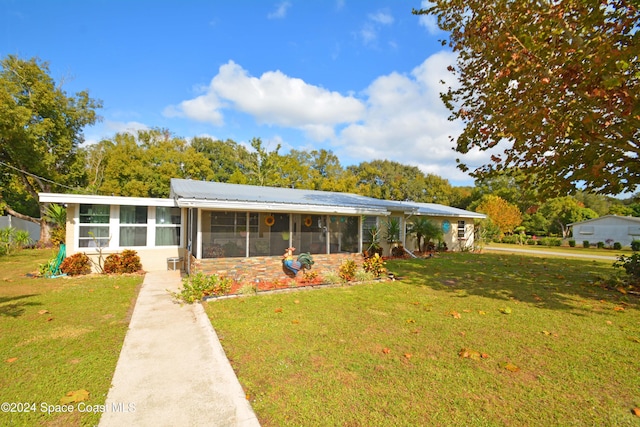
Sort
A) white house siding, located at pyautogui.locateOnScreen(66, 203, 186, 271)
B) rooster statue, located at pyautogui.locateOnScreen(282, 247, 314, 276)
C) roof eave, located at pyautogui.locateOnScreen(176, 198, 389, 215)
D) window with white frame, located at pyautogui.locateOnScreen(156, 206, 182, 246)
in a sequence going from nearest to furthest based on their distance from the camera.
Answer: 1. roof eave, located at pyautogui.locateOnScreen(176, 198, 389, 215)
2. rooster statue, located at pyautogui.locateOnScreen(282, 247, 314, 276)
3. white house siding, located at pyautogui.locateOnScreen(66, 203, 186, 271)
4. window with white frame, located at pyautogui.locateOnScreen(156, 206, 182, 246)

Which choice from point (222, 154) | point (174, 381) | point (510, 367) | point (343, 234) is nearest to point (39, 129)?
point (222, 154)

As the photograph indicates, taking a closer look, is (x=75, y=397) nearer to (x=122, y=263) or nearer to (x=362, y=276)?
(x=362, y=276)

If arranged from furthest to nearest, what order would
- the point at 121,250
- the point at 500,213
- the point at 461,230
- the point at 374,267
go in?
the point at 500,213, the point at 461,230, the point at 121,250, the point at 374,267

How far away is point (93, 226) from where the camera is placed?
11219 mm

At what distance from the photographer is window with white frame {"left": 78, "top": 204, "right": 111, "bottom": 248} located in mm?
11078

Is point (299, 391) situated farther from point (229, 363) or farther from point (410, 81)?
point (410, 81)

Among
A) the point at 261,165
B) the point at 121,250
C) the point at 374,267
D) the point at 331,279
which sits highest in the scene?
the point at 261,165

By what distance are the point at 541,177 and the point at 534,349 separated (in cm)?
685

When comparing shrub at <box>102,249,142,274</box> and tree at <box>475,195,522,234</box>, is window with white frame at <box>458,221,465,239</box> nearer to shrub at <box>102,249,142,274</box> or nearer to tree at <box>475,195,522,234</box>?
tree at <box>475,195,522,234</box>

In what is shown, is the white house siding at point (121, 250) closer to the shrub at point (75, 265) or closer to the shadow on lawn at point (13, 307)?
the shrub at point (75, 265)

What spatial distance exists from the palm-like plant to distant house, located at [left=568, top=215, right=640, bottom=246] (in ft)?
78.1

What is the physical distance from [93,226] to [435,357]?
12.1 metres

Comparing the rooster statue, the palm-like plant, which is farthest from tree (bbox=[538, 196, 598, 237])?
the rooster statue

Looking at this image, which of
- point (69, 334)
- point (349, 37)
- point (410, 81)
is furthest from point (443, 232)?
point (69, 334)
